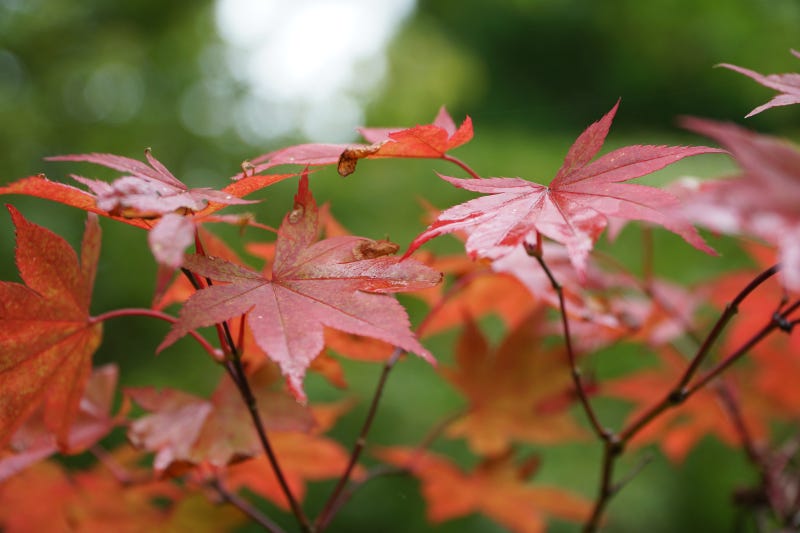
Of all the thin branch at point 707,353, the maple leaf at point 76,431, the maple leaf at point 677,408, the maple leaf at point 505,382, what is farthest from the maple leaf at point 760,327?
the maple leaf at point 76,431

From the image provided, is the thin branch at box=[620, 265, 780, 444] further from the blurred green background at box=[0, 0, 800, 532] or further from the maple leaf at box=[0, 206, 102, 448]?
the blurred green background at box=[0, 0, 800, 532]

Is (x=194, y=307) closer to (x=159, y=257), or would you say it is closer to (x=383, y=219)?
(x=159, y=257)

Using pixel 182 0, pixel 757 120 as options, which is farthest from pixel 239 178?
pixel 757 120

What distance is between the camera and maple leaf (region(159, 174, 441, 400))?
0.40 meters

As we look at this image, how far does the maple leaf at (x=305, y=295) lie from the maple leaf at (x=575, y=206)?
37mm

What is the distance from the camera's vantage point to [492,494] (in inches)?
35.1

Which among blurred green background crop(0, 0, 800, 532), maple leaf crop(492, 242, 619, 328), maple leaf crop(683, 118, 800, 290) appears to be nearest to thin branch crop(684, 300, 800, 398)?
maple leaf crop(492, 242, 619, 328)

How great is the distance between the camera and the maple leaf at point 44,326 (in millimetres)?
470

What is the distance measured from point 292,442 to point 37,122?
1581 mm

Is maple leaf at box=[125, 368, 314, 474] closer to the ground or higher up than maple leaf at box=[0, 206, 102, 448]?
closer to the ground

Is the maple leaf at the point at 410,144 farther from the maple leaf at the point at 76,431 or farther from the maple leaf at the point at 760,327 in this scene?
the maple leaf at the point at 760,327

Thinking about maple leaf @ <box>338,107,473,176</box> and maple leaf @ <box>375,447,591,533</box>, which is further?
maple leaf @ <box>375,447,591,533</box>

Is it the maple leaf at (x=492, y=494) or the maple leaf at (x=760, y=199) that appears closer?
the maple leaf at (x=760, y=199)

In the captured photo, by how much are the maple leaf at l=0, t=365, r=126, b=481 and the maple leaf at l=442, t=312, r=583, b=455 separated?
0.35 m
